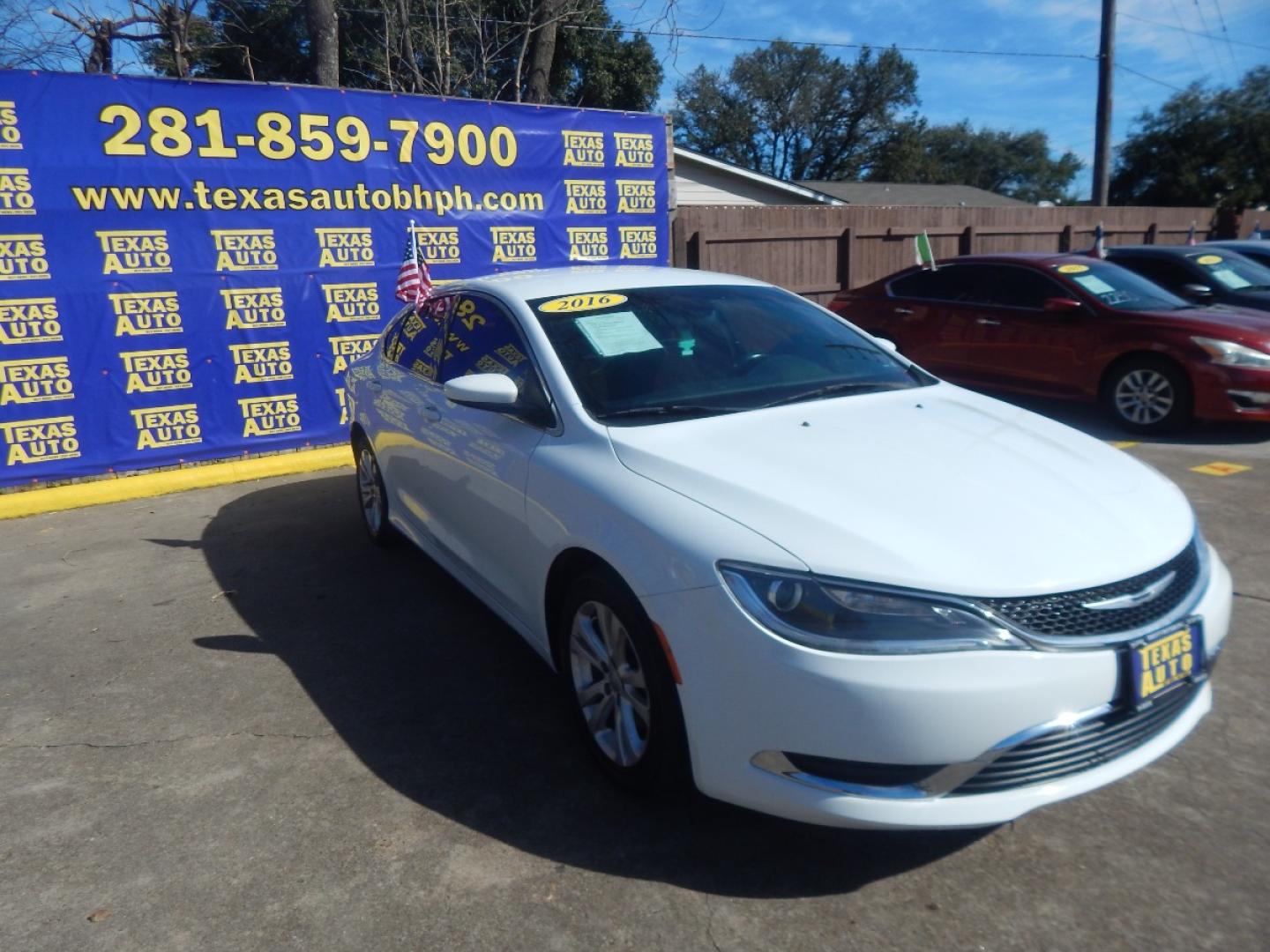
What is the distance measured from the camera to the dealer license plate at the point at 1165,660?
2.40m

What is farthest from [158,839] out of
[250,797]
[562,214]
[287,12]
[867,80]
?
[867,80]

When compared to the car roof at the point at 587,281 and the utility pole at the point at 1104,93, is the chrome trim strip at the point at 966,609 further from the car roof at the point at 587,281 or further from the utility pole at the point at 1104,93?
the utility pole at the point at 1104,93

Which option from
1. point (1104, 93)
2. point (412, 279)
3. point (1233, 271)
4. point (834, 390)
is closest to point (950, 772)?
point (834, 390)

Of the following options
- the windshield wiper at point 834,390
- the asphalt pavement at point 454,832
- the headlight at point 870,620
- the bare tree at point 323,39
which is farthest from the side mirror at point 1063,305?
the bare tree at point 323,39

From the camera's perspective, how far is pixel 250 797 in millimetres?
3141

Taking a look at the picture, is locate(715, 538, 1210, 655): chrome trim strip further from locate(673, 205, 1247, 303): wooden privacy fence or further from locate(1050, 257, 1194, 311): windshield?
locate(673, 205, 1247, 303): wooden privacy fence

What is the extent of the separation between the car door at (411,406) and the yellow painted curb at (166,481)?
282 cm

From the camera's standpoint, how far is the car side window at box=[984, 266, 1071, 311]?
8.48 meters

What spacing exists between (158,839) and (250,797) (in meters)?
0.29

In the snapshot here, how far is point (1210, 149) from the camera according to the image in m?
42.4

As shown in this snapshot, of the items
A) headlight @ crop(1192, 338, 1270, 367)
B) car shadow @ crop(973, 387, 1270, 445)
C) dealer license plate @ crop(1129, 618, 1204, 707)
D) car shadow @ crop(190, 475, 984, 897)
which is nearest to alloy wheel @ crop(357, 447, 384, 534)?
car shadow @ crop(190, 475, 984, 897)

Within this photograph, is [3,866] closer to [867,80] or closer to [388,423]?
[388,423]

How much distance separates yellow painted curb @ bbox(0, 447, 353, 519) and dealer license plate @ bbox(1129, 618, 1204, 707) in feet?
22.0

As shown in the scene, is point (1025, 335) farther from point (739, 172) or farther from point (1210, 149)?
point (1210, 149)
